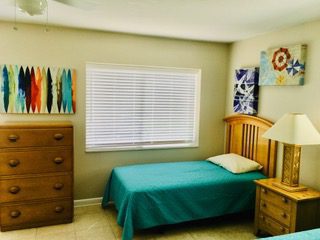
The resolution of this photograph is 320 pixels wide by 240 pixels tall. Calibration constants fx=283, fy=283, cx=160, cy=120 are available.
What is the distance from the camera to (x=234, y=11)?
8.59ft

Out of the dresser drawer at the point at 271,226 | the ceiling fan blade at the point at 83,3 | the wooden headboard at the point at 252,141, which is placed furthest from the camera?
the wooden headboard at the point at 252,141

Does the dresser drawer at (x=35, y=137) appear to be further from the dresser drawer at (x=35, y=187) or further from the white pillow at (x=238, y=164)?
the white pillow at (x=238, y=164)

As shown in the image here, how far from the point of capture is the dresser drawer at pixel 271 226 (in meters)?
2.71

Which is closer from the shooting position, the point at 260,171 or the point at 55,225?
the point at 55,225

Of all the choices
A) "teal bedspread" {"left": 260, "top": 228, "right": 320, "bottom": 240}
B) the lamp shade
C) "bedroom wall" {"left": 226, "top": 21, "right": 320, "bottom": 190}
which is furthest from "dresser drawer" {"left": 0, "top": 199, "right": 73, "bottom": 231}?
"bedroom wall" {"left": 226, "top": 21, "right": 320, "bottom": 190}

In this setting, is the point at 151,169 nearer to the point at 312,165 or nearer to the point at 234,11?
the point at 312,165

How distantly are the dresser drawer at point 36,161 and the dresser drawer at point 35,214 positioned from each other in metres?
0.37

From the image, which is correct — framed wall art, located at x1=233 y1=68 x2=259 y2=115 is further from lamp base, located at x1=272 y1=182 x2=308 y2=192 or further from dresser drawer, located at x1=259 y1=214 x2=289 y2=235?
dresser drawer, located at x1=259 y1=214 x2=289 y2=235

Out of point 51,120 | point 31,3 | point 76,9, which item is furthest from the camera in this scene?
point 51,120

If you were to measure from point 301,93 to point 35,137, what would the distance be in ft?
9.48

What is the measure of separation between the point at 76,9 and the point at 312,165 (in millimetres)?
2818

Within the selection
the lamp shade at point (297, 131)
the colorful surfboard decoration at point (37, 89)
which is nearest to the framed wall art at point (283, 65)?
the lamp shade at point (297, 131)

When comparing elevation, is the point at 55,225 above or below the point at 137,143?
below

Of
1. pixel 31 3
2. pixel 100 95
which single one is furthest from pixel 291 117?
pixel 31 3
